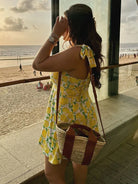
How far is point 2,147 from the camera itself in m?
1.93

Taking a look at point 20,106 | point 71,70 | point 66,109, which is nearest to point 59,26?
point 71,70

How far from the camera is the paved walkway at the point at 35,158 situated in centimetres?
154

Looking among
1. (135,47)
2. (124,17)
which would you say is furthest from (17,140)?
(135,47)

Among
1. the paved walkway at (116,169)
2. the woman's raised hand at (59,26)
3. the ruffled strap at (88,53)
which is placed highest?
the woman's raised hand at (59,26)

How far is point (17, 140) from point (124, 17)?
3.32 m

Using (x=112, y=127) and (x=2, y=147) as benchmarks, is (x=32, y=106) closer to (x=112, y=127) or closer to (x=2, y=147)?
(x=2, y=147)

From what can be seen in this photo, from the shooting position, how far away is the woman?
3.32ft

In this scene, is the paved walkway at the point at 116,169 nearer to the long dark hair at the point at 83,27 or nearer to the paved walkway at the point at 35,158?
the paved walkway at the point at 35,158

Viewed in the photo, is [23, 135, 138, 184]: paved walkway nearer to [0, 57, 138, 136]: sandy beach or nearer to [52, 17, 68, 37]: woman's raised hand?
[0, 57, 138, 136]: sandy beach

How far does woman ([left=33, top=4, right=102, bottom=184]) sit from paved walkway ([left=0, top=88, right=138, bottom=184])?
1.49 ft

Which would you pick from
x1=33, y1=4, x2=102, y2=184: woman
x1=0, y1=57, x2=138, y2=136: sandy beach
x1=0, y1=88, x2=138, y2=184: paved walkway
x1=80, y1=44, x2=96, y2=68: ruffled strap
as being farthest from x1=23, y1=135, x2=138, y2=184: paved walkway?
x1=80, y1=44, x2=96, y2=68: ruffled strap

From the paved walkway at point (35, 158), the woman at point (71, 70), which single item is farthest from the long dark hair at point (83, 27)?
the paved walkway at point (35, 158)

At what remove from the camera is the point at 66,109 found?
1148 mm

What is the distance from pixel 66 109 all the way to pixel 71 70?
0.25 m
